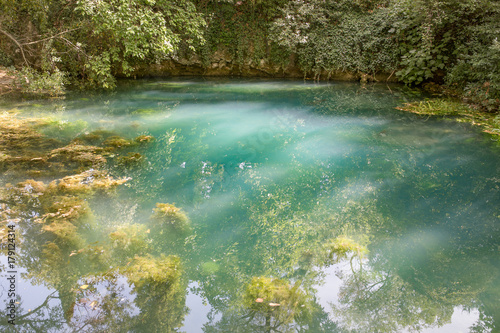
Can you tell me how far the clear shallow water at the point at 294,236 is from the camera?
2.32 metres

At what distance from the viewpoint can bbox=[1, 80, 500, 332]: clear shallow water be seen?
2322 millimetres

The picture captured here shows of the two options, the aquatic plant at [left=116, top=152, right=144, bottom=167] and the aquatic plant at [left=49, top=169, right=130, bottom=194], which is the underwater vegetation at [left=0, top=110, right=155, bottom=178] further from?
the aquatic plant at [left=49, top=169, right=130, bottom=194]

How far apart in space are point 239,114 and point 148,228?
4.88m

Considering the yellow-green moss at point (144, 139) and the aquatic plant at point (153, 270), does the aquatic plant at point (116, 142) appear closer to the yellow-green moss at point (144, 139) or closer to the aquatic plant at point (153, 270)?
the yellow-green moss at point (144, 139)

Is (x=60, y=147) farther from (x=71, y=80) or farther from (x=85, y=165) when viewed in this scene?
(x=71, y=80)

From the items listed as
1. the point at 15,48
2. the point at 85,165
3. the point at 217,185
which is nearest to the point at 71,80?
the point at 15,48

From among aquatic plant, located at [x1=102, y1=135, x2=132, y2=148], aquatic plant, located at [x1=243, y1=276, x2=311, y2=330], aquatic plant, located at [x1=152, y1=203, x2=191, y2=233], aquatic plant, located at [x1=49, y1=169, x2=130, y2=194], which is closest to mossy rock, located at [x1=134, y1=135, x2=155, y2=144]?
aquatic plant, located at [x1=102, y1=135, x2=132, y2=148]

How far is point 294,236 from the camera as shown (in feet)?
10.5

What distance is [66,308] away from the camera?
2309mm

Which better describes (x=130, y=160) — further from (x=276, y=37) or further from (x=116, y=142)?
(x=276, y=37)

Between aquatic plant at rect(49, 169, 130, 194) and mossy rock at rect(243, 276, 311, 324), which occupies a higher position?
aquatic plant at rect(49, 169, 130, 194)

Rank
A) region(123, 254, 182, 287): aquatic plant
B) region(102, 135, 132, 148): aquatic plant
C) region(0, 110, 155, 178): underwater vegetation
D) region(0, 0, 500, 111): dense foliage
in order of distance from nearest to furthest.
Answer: region(123, 254, 182, 287): aquatic plant, region(0, 110, 155, 178): underwater vegetation, region(102, 135, 132, 148): aquatic plant, region(0, 0, 500, 111): dense foliage

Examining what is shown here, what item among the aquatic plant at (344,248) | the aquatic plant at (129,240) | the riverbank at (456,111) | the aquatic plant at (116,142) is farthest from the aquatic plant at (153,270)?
the riverbank at (456,111)

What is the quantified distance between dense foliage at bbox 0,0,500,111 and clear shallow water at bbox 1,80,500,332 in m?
3.13
